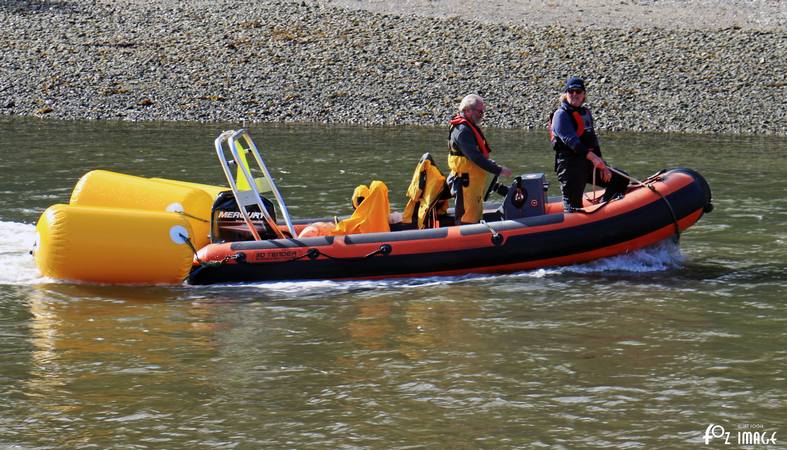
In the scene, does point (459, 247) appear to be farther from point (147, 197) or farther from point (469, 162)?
point (147, 197)

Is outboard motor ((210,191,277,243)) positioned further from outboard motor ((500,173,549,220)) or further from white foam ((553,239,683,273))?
white foam ((553,239,683,273))

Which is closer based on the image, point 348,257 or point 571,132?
point 348,257

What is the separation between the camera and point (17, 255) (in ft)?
37.6

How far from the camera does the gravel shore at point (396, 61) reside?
2248 centimetres

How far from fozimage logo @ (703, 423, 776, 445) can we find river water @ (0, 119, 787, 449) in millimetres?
39

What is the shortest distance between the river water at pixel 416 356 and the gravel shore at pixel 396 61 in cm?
982

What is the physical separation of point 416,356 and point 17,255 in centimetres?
478

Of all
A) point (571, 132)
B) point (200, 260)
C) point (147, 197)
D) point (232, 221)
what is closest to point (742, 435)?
point (571, 132)

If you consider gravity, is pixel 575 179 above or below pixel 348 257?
above

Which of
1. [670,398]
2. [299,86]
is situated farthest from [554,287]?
[299,86]

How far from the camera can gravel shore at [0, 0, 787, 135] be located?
73.8ft

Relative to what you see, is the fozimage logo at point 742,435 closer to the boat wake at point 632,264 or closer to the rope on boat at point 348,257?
the boat wake at point 632,264

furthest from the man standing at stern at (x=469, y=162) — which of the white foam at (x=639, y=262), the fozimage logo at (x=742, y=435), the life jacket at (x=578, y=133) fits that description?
the fozimage logo at (x=742, y=435)

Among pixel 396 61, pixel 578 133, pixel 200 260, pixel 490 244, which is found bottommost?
pixel 200 260
